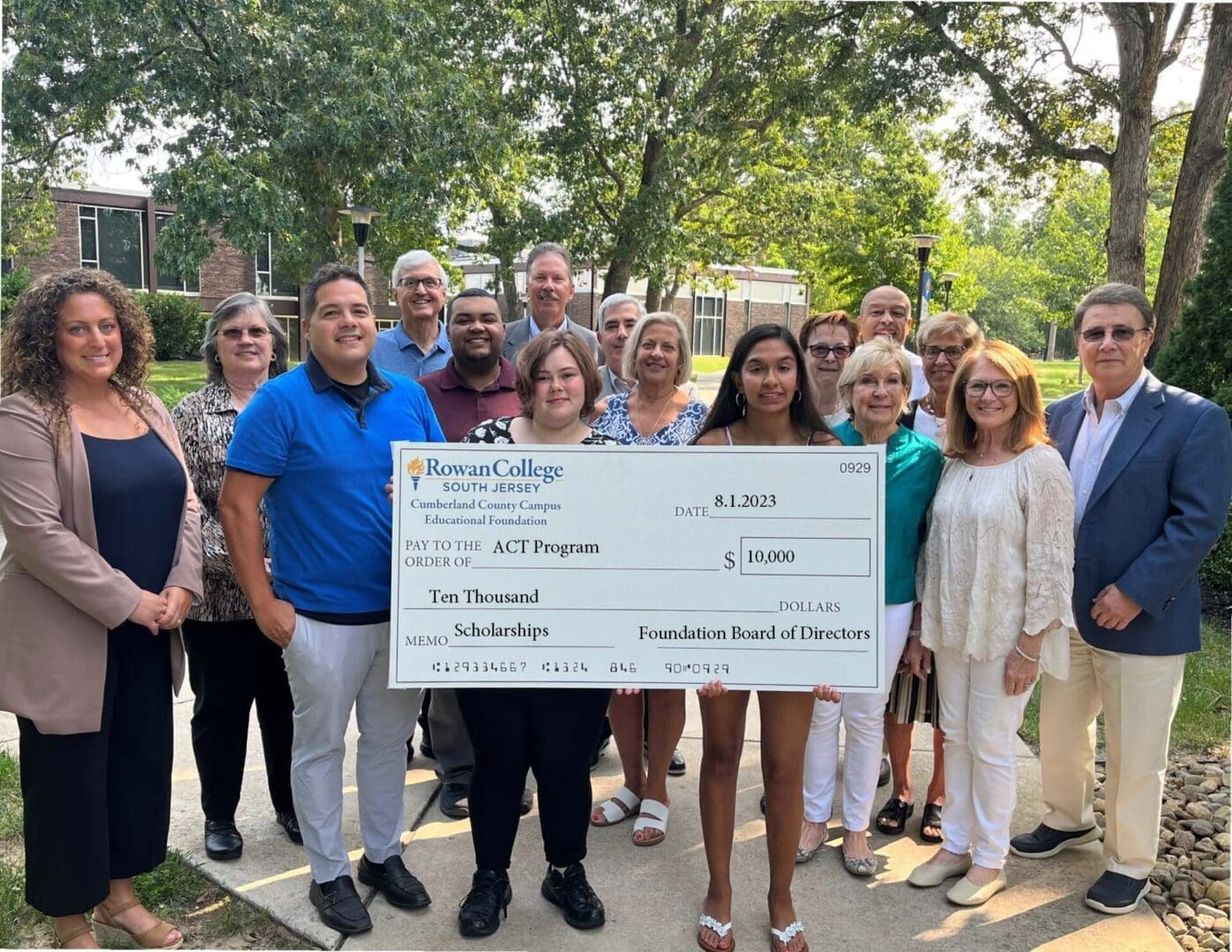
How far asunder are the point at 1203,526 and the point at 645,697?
2.36 metres

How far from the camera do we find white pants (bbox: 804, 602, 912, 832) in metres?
3.60

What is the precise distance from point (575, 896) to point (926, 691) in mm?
1652

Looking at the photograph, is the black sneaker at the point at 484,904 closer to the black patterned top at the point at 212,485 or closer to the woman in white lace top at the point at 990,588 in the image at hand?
the black patterned top at the point at 212,485

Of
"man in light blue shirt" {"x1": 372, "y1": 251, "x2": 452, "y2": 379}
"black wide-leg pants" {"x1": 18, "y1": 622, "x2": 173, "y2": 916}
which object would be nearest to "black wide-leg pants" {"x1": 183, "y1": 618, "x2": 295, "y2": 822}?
"black wide-leg pants" {"x1": 18, "y1": 622, "x2": 173, "y2": 916}

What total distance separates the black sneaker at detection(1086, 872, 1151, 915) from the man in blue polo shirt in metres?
2.69

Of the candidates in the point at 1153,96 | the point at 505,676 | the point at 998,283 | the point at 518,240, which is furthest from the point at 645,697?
the point at 998,283

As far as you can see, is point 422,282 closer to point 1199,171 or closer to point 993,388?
point 993,388

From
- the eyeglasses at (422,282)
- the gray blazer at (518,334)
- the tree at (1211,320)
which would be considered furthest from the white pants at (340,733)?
the tree at (1211,320)

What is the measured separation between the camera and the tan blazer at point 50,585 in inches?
107

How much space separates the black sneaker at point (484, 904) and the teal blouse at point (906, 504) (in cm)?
179

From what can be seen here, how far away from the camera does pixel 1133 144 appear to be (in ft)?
39.2

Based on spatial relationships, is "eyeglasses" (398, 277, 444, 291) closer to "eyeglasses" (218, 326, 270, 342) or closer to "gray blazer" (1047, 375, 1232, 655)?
"eyeglasses" (218, 326, 270, 342)

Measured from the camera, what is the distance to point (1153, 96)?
12.0 metres

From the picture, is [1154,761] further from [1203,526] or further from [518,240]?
[518,240]
